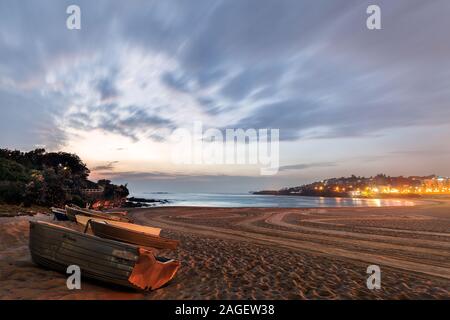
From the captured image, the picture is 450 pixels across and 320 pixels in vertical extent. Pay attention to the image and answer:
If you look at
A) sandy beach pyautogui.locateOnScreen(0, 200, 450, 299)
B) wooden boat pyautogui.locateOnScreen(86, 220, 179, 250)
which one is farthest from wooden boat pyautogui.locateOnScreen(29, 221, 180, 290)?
wooden boat pyautogui.locateOnScreen(86, 220, 179, 250)

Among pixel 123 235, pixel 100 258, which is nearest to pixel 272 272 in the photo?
pixel 123 235

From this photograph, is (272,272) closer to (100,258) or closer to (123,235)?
(123,235)

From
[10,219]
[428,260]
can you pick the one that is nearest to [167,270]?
[428,260]

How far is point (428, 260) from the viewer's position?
12383mm

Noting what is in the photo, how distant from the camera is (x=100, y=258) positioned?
291 inches

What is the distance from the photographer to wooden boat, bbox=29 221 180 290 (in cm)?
716

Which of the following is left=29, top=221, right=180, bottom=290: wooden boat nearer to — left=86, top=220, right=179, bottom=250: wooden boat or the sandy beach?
the sandy beach

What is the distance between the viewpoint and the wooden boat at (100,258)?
282 inches

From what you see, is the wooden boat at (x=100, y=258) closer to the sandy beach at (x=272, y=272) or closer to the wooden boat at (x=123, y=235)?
the sandy beach at (x=272, y=272)

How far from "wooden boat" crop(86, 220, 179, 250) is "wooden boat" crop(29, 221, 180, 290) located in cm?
144
